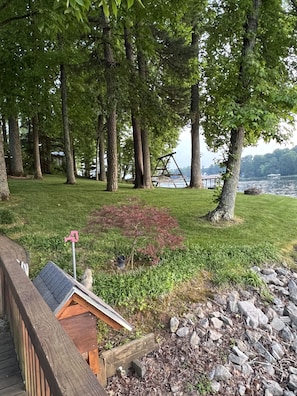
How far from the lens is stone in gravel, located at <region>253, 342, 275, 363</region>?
10.5ft

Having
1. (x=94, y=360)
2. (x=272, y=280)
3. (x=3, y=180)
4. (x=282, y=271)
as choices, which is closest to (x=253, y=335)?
(x=272, y=280)

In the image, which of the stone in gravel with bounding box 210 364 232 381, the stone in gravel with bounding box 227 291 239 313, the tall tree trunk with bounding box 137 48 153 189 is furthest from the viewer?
the tall tree trunk with bounding box 137 48 153 189

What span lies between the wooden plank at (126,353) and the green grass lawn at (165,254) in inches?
20.4

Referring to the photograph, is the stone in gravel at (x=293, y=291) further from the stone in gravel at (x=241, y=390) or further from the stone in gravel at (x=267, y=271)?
the stone in gravel at (x=241, y=390)

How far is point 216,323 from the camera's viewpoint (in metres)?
3.57

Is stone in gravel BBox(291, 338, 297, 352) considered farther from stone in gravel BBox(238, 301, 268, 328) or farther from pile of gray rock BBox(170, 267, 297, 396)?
stone in gravel BBox(238, 301, 268, 328)

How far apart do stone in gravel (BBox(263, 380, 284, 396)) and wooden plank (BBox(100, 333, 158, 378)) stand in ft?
3.95

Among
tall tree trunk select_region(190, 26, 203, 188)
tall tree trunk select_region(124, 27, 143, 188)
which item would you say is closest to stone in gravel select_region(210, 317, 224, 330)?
tall tree trunk select_region(124, 27, 143, 188)

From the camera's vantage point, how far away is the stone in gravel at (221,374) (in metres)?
2.90

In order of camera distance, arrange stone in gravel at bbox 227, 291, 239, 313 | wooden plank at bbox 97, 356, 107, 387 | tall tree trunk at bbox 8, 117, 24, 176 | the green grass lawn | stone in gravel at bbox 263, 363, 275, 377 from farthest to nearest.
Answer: tall tree trunk at bbox 8, 117, 24, 176, the green grass lawn, stone in gravel at bbox 227, 291, 239, 313, stone in gravel at bbox 263, 363, 275, 377, wooden plank at bbox 97, 356, 107, 387

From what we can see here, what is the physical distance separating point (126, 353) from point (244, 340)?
1487mm

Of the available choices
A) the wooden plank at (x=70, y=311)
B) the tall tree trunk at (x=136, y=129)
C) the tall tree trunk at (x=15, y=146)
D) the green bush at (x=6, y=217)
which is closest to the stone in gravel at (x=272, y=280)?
the wooden plank at (x=70, y=311)

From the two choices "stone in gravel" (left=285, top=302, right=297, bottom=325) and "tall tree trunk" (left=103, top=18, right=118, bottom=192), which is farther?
"tall tree trunk" (left=103, top=18, right=118, bottom=192)

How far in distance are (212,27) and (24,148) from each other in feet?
47.2
